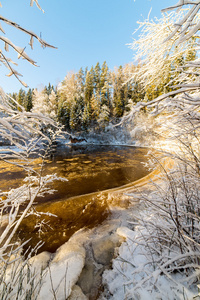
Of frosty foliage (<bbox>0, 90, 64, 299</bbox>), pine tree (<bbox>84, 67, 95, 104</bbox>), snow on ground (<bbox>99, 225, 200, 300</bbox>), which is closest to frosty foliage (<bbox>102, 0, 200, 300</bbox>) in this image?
snow on ground (<bbox>99, 225, 200, 300</bbox>)

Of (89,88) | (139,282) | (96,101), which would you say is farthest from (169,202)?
(89,88)

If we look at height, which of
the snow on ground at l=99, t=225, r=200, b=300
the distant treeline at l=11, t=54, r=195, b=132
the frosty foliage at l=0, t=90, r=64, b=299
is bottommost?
the snow on ground at l=99, t=225, r=200, b=300

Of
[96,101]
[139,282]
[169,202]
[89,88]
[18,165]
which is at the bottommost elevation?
[139,282]

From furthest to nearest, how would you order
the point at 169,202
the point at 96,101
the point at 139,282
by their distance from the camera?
the point at 96,101, the point at 169,202, the point at 139,282

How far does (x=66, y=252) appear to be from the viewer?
101 inches

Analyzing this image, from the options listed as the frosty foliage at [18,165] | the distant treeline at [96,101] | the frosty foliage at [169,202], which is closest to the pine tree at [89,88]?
the distant treeline at [96,101]

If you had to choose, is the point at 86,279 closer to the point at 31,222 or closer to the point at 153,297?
the point at 153,297

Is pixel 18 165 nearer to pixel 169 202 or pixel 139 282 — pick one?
pixel 139 282

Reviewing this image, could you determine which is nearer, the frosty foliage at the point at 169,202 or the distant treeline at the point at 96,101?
the frosty foliage at the point at 169,202

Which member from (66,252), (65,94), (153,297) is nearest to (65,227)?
(66,252)

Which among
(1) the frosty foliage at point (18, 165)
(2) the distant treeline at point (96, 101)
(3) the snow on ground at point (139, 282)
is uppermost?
(2) the distant treeline at point (96, 101)

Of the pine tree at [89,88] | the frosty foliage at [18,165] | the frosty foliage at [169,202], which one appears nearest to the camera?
the frosty foliage at [18,165]

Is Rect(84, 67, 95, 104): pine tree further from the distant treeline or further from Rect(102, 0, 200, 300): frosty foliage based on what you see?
Rect(102, 0, 200, 300): frosty foliage

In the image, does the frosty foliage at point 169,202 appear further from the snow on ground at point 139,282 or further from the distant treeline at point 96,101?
the distant treeline at point 96,101
